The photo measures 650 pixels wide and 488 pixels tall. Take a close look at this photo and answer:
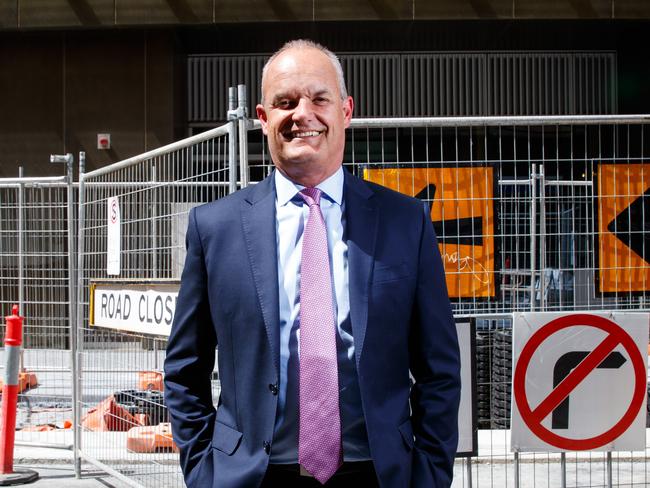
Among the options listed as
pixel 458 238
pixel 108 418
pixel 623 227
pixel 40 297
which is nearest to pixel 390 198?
pixel 458 238

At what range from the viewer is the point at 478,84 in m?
17.3

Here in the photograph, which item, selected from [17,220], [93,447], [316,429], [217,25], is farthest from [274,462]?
[217,25]

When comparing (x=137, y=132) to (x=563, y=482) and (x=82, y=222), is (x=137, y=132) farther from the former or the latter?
(x=563, y=482)

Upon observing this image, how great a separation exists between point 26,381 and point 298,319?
7.63 metres

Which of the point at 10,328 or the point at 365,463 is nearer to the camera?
the point at 365,463

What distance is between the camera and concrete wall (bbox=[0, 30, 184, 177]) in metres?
17.0

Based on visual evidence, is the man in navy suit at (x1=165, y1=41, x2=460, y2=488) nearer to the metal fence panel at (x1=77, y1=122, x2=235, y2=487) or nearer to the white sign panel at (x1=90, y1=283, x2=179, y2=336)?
the metal fence panel at (x1=77, y1=122, x2=235, y2=487)

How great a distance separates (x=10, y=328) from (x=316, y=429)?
5382mm

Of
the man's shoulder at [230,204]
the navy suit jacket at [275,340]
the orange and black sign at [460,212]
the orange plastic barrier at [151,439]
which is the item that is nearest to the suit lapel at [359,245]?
the navy suit jacket at [275,340]

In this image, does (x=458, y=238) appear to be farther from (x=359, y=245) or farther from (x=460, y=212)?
(x=359, y=245)

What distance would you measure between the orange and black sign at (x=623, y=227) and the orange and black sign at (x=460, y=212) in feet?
2.18

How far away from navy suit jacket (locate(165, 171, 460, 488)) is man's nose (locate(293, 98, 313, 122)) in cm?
29

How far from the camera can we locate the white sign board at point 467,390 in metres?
5.16

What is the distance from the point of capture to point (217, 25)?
53.9ft
